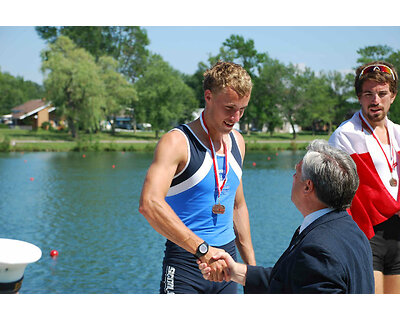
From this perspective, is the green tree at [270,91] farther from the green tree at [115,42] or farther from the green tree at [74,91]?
→ the green tree at [74,91]

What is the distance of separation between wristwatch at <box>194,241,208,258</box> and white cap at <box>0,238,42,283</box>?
945 millimetres

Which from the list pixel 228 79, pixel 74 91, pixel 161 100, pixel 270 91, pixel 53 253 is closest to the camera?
pixel 228 79

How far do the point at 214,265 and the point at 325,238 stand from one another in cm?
104

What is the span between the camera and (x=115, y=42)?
7388 centimetres

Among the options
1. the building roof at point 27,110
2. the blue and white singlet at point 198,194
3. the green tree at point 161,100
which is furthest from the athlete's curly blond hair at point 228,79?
the building roof at point 27,110

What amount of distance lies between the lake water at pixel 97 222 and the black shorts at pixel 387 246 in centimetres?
735

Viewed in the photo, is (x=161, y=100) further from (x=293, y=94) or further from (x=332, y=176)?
(x=332, y=176)

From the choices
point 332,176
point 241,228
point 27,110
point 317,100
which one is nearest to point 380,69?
point 241,228

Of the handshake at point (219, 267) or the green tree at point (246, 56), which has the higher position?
the green tree at point (246, 56)

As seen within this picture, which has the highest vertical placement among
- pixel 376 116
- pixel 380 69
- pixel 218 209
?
pixel 380 69

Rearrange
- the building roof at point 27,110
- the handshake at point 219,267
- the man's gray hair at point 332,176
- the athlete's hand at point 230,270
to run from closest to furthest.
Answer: the man's gray hair at point 332,176 → the athlete's hand at point 230,270 → the handshake at point 219,267 → the building roof at point 27,110

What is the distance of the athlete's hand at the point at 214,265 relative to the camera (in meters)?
3.06

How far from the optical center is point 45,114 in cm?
8106

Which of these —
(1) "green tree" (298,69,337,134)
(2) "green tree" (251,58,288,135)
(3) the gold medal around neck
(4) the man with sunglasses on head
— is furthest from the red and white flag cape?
(2) "green tree" (251,58,288,135)
